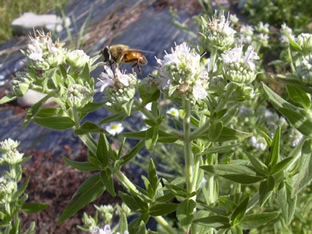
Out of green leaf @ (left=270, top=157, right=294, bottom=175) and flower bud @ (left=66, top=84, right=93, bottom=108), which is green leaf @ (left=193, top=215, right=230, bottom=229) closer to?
green leaf @ (left=270, top=157, right=294, bottom=175)

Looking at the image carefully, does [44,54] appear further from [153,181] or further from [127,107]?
[153,181]

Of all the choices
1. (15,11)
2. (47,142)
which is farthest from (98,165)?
(15,11)

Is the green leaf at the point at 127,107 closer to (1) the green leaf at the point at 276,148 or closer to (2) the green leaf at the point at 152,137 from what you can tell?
(2) the green leaf at the point at 152,137

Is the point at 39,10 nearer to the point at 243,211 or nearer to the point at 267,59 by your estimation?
the point at 267,59

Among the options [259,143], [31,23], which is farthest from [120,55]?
[31,23]

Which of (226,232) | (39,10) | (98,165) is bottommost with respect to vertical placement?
(39,10)

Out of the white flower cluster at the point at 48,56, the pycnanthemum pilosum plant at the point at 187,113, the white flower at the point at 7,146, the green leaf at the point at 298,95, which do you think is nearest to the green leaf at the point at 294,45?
the pycnanthemum pilosum plant at the point at 187,113

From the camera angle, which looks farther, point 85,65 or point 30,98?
point 30,98
